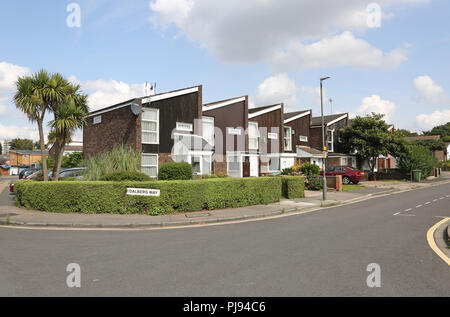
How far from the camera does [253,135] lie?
27484 millimetres

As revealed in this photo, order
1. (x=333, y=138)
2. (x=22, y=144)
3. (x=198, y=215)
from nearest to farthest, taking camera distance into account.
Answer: (x=198, y=215) → (x=333, y=138) → (x=22, y=144)

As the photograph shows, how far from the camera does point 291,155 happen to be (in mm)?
29984

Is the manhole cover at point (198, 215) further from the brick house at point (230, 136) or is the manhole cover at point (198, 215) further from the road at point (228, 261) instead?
the brick house at point (230, 136)

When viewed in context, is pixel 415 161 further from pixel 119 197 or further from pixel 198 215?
pixel 119 197

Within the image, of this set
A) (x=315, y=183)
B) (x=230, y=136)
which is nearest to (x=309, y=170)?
(x=315, y=183)

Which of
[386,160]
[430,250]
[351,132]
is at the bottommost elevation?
[430,250]

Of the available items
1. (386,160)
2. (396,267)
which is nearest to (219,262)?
(396,267)

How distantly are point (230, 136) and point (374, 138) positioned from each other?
59.8ft

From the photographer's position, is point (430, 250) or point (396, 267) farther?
point (430, 250)

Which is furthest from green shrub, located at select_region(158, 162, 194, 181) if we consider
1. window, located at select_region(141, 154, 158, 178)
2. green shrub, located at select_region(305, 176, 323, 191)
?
green shrub, located at select_region(305, 176, 323, 191)

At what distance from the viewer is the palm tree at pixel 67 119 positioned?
1509 centimetres
